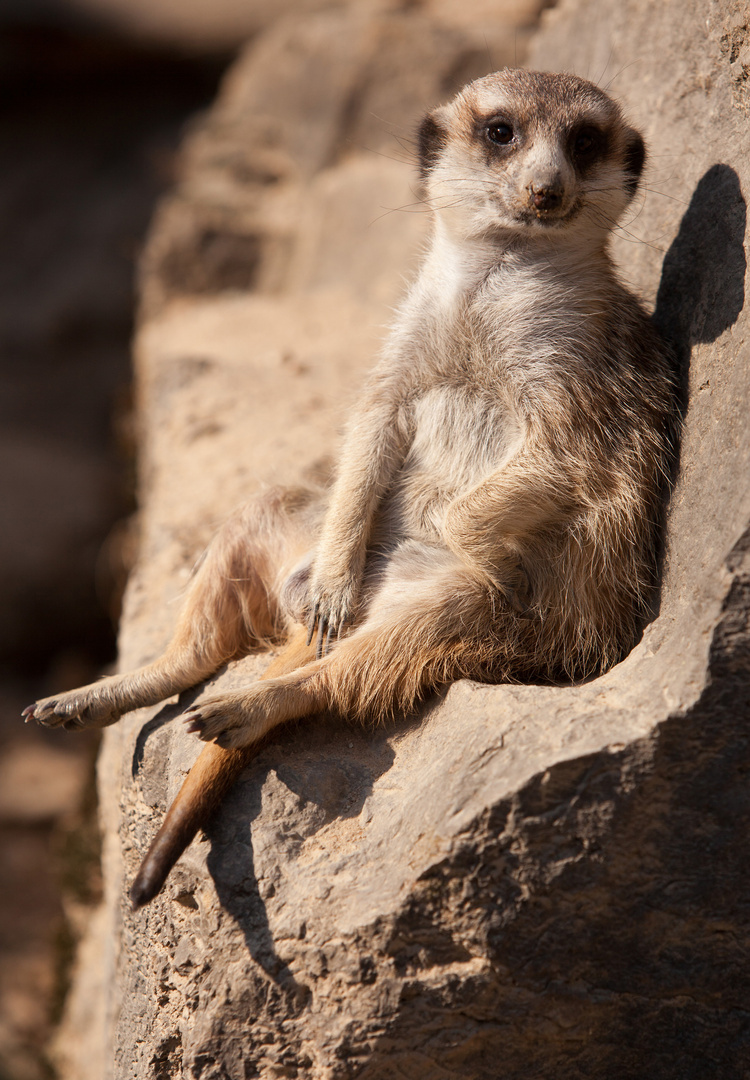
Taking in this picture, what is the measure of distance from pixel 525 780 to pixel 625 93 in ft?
9.20

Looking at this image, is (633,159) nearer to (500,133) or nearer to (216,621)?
(500,133)

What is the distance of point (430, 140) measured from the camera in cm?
275

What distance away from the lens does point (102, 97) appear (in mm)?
8805

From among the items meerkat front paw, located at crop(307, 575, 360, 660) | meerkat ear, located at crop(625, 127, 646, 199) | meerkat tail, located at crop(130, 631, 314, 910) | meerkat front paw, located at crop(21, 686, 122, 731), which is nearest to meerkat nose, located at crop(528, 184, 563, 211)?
meerkat ear, located at crop(625, 127, 646, 199)

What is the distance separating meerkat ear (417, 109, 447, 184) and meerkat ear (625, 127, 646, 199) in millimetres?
510

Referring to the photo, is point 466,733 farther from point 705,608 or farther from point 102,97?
point 102,97

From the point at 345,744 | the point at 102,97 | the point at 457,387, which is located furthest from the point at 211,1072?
the point at 102,97

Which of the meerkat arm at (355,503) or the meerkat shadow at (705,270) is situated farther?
the meerkat arm at (355,503)

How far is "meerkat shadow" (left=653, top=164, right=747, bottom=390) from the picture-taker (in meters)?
2.32

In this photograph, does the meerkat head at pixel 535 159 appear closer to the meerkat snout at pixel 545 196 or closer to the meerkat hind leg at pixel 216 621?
the meerkat snout at pixel 545 196

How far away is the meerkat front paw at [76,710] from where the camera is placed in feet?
8.25

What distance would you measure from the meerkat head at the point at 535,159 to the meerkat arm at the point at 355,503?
0.55m

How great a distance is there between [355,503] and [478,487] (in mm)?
387

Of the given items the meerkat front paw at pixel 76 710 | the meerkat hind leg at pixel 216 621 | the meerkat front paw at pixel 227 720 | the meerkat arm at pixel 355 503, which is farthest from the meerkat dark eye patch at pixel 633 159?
the meerkat front paw at pixel 76 710
